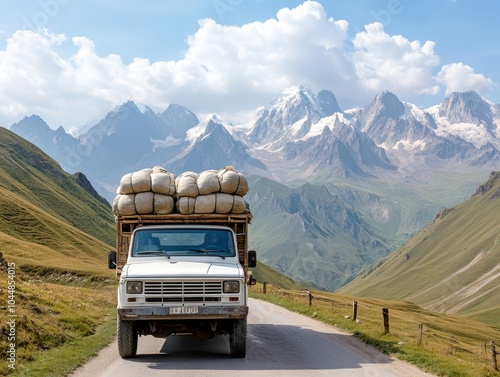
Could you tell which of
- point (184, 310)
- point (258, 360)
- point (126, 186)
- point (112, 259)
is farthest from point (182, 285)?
point (126, 186)

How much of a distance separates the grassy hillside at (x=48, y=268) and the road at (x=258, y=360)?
1.74 meters

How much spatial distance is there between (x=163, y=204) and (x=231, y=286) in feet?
13.8

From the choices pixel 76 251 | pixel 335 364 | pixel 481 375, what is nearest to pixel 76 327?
pixel 335 364

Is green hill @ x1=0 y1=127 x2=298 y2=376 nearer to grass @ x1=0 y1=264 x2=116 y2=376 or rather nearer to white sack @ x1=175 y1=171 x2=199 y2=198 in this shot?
grass @ x1=0 y1=264 x2=116 y2=376

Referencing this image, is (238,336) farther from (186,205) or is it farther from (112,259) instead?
(112,259)

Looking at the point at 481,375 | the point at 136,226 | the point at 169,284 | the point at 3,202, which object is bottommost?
the point at 481,375

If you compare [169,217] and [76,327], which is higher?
[169,217]

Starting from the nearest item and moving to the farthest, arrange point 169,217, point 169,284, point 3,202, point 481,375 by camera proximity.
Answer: point 169,284 < point 481,375 < point 169,217 < point 3,202

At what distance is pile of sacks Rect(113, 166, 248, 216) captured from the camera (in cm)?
1759

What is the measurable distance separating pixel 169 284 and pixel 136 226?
149 inches

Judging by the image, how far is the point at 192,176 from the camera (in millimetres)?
18422

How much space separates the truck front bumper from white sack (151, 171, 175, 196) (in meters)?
4.54

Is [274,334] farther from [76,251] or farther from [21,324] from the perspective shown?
[76,251]

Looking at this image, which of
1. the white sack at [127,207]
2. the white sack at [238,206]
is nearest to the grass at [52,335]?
the white sack at [127,207]
